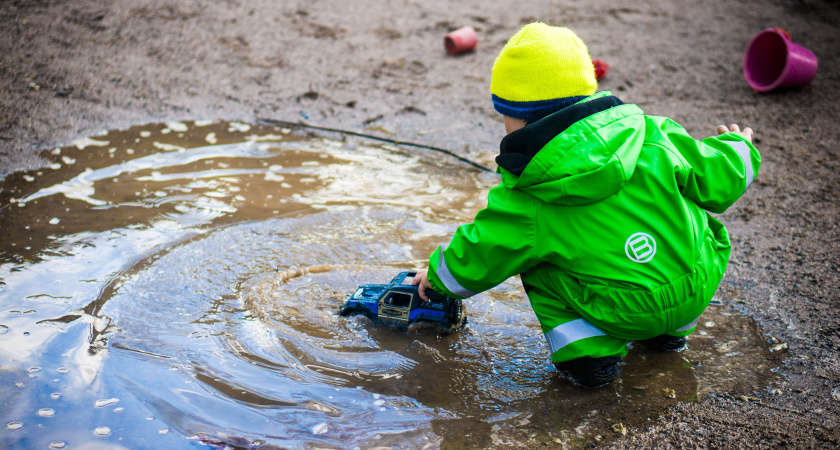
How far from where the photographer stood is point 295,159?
441 cm

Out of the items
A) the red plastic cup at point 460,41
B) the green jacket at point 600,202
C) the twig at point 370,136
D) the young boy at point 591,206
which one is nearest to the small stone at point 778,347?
the young boy at point 591,206

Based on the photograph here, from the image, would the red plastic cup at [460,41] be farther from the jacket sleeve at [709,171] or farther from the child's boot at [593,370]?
the child's boot at [593,370]

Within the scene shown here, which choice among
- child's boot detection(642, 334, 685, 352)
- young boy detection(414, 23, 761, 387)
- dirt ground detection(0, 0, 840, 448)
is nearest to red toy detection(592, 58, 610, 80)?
dirt ground detection(0, 0, 840, 448)

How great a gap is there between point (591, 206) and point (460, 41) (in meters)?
4.34

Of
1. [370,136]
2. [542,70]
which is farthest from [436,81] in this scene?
[542,70]

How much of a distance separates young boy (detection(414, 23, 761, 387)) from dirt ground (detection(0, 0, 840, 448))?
77 centimetres

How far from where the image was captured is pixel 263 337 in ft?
8.73

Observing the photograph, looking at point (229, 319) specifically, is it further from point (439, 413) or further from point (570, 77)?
point (570, 77)

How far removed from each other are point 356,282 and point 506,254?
1.15 metres

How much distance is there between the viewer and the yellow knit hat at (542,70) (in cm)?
211

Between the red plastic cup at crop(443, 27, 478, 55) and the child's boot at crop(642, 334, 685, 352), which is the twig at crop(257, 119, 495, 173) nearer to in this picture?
the red plastic cup at crop(443, 27, 478, 55)

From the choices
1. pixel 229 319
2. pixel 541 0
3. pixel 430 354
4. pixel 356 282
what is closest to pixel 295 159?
pixel 356 282

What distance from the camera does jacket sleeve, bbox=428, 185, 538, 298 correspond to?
2.15 meters

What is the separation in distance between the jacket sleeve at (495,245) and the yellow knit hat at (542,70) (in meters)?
0.33
